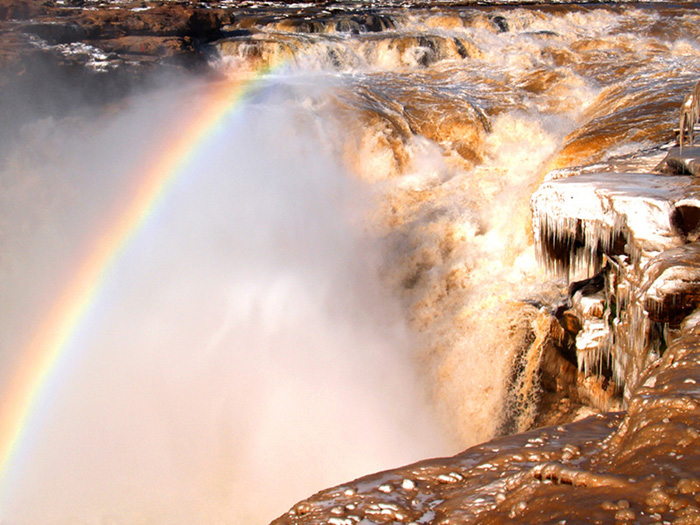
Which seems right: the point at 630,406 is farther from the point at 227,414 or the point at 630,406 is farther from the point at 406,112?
the point at 406,112

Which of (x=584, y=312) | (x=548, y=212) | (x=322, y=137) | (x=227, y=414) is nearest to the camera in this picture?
(x=548, y=212)

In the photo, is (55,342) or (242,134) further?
(242,134)

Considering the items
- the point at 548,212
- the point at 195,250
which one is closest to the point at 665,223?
the point at 548,212

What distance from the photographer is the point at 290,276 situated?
8.69 metres

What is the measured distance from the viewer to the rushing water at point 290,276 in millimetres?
6891

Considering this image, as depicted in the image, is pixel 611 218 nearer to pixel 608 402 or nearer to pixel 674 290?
pixel 674 290

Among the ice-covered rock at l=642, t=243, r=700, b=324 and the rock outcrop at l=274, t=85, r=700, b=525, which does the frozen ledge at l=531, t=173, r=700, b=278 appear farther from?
the ice-covered rock at l=642, t=243, r=700, b=324

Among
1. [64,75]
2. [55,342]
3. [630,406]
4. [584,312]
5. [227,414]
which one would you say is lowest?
[227,414]

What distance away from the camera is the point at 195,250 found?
9281 mm

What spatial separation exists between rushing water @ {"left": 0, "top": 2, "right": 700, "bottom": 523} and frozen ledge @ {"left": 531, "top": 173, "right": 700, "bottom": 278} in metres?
1.12

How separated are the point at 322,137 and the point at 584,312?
673 centimetres

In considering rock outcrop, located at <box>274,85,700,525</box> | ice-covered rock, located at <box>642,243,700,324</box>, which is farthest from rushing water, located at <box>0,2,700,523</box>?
ice-covered rock, located at <box>642,243,700,324</box>

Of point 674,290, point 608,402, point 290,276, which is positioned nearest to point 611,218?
point 674,290

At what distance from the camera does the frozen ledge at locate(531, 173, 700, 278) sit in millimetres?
3746
